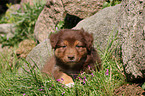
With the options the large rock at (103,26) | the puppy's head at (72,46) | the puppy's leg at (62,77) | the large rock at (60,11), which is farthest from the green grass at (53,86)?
the large rock at (60,11)

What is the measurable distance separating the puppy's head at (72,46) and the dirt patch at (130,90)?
94cm

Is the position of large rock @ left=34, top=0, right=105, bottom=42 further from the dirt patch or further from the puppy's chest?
the dirt patch

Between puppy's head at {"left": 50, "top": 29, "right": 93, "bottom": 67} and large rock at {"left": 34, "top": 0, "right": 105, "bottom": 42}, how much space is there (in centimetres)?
182

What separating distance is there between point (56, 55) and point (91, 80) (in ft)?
3.26

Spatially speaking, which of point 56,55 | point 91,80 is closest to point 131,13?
point 91,80

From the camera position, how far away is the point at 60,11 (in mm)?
5879

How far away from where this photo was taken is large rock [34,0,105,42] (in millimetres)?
5562

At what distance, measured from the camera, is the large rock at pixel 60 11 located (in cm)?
556

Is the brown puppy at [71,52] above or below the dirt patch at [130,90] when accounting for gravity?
above

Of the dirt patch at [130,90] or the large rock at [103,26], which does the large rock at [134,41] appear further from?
the large rock at [103,26]

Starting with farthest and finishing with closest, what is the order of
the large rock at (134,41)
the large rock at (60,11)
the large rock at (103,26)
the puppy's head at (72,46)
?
the large rock at (60,11)
the large rock at (103,26)
the puppy's head at (72,46)
the large rock at (134,41)

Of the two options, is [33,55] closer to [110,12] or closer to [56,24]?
[56,24]

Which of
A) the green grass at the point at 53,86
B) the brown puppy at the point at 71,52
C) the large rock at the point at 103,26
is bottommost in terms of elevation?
the green grass at the point at 53,86

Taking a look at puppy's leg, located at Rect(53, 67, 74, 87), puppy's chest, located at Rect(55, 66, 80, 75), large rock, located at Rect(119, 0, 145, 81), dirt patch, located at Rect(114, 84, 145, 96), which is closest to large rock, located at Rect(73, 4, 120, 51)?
large rock, located at Rect(119, 0, 145, 81)
